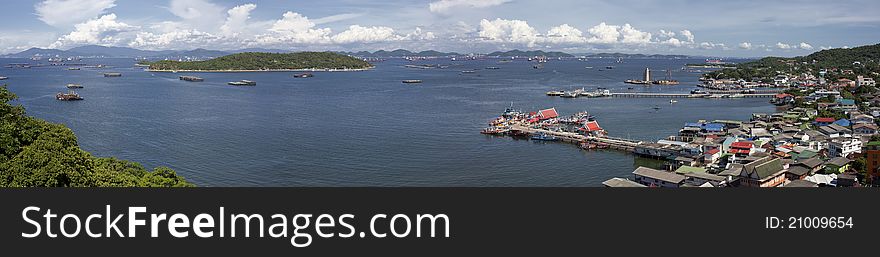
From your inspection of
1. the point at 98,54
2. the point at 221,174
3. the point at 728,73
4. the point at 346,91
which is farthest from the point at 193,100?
the point at 98,54

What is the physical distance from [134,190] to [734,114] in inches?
719

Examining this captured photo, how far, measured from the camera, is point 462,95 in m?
24.9

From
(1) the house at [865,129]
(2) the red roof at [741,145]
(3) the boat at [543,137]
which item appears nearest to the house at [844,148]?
(2) the red roof at [741,145]

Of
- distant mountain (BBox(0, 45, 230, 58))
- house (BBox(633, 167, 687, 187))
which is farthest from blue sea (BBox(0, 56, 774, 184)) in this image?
distant mountain (BBox(0, 45, 230, 58))

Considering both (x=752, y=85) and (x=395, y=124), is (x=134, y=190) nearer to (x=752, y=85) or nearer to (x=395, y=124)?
(x=395, y=124)

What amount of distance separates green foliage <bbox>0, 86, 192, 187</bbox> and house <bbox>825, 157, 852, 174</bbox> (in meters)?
8.50

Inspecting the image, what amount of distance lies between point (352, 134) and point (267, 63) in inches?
1531

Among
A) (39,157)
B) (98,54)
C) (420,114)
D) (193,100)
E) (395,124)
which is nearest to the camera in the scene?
(39,157)

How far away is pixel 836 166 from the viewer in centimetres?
927

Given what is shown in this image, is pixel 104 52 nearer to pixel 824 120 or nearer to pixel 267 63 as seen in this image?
pixel 267 63

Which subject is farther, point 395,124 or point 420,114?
point 420,114

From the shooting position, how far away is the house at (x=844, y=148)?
10.3 metres

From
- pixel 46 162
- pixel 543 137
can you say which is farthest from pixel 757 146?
pixel 46 162

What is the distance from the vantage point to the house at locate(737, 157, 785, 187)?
8.23 m
